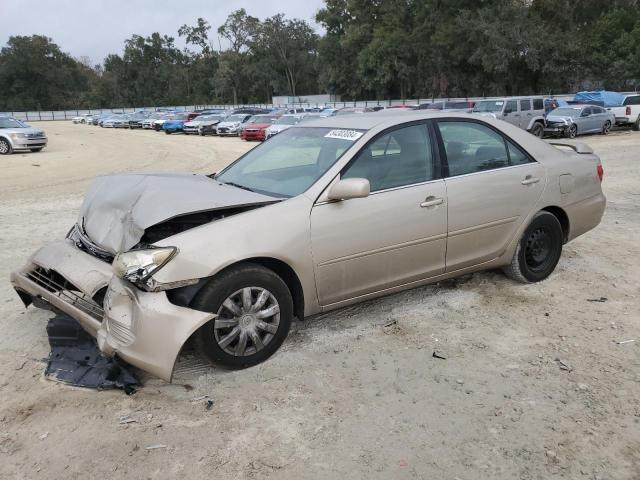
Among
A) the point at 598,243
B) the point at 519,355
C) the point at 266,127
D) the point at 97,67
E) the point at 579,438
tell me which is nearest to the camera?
the point at 579,438

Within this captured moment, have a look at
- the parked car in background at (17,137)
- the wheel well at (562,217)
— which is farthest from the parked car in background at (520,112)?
the wheel well at (562,217)

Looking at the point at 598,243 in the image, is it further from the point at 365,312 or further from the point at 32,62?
the point at 32,62

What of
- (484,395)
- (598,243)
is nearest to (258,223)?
(484,395)

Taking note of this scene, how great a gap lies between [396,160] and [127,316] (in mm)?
2234

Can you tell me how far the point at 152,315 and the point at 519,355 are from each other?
2.44 metres

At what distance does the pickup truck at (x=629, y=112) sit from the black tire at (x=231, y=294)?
87.4 feet

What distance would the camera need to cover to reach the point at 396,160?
4133mm

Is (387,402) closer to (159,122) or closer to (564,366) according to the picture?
(564,366)

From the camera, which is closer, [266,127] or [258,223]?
[258,223]

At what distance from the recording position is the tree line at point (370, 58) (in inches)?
1834

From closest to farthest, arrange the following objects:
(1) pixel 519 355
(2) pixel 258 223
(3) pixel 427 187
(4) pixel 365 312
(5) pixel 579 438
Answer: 1. (5) pixel 579 438
2. (2) pixel 258 223
3. (1) pixel 519 355
4. (3) pixel 427 187
5. (4) pixel 365 312

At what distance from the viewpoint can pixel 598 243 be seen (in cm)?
630

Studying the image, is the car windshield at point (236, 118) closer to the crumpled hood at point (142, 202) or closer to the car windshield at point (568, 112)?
the car windshield at point (568, 112)

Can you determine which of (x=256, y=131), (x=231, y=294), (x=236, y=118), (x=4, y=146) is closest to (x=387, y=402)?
(x=231, y=294)
